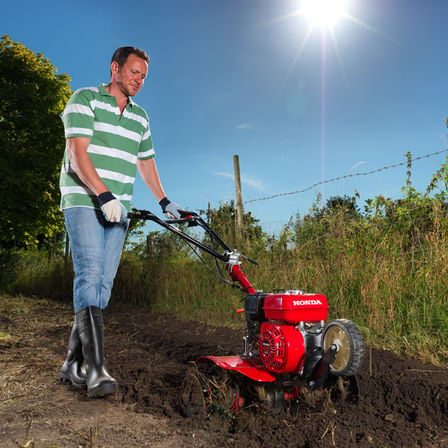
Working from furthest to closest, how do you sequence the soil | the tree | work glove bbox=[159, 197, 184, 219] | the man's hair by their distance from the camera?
1. the tree
2. work glove bbox=[159, 197, 184, 219]
3. the man's hair
4. the soil

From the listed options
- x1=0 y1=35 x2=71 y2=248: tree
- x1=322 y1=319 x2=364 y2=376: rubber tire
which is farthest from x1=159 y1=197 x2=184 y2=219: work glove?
x1=0 y1=35 x2=71 y2=248: tree

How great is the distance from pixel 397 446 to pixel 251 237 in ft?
19.4

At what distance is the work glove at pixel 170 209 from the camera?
3863mm

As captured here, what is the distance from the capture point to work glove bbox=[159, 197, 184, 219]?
3863mm

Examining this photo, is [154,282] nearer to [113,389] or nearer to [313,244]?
[313,244]

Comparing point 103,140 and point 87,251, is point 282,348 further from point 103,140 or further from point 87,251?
point 103,140

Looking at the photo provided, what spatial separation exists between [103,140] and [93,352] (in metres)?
1.50

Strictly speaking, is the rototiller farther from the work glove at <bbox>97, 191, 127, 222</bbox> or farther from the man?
the work glove at <bbox>97, 191, 127, 222</bbox>

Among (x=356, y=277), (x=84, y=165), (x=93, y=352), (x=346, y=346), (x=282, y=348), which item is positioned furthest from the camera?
(x=356, y=277)

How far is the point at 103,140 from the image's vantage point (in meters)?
3.56

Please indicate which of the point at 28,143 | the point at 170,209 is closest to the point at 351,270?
the point at 170,209

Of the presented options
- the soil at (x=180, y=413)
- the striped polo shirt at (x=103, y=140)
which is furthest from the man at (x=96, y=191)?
the soil at (x=180, y=413)

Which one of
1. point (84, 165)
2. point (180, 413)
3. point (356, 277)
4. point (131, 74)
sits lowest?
point (180, 413)

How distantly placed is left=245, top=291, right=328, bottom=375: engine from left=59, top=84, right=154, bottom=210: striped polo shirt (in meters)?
1.40
